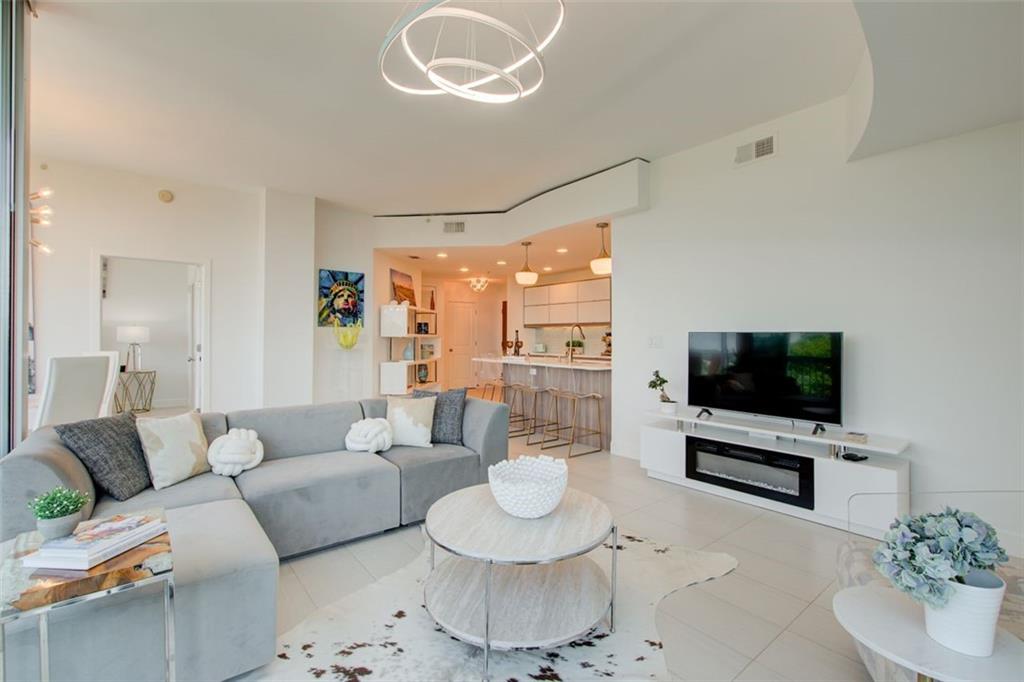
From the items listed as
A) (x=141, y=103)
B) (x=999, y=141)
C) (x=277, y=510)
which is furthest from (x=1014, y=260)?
(x=141, y=103)

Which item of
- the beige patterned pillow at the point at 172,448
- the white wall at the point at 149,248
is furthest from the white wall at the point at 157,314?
the beige patterned pillow at the point at 172,448

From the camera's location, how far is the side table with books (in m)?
1.23

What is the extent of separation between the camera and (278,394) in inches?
220

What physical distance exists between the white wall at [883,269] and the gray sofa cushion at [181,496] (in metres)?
3.77

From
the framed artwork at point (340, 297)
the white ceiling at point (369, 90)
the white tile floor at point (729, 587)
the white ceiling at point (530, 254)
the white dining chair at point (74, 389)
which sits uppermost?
the white ceiling at point (369, 90)

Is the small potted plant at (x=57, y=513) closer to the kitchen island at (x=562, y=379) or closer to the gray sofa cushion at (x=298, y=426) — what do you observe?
the gray sofa cushion at (x=298, y=426)

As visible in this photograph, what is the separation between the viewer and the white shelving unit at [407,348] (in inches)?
259

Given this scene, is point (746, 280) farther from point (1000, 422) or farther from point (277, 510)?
point (277, 510)

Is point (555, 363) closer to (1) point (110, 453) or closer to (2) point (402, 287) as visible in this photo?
(2) point (402, 287)

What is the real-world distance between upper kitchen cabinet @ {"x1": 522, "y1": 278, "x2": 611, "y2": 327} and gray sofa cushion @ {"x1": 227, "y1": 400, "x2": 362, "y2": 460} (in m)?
5.25

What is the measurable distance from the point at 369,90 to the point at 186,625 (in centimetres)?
337

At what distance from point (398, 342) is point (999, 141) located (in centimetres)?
674

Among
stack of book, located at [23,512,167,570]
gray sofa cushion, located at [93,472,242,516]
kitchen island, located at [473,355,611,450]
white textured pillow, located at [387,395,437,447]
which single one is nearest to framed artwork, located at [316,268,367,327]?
kitchen island, located at [473,355,611,450]

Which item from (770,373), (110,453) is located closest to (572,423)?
(770,373)
